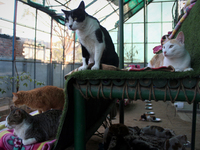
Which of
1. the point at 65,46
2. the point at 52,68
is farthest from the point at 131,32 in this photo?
the point at 52,68

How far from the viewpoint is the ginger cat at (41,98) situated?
1.51 meters

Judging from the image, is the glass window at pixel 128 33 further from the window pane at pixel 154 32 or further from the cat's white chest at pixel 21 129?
the cat's white chest at pixel 21 129

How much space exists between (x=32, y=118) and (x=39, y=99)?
0.41 m

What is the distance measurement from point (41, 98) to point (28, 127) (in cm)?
50

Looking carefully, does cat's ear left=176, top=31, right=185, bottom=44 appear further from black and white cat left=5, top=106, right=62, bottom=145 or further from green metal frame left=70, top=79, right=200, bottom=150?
black and white cat left=5, top=106, right=62, bottom=145

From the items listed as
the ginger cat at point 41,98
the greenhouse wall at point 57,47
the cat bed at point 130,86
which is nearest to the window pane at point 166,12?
the greenhouse wall at point 57,47

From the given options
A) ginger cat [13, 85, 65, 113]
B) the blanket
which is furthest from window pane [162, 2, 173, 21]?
the blanket

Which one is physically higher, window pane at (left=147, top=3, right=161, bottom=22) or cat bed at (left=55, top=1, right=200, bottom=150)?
→ window pane at (left=147, top=3, right=161, bottom=22)

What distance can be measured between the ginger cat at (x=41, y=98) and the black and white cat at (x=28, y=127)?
0.36 metres

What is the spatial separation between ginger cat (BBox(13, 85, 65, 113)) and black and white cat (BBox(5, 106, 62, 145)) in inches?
14.2

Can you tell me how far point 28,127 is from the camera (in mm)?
1073

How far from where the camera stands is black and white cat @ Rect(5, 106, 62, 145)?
3.40 feet

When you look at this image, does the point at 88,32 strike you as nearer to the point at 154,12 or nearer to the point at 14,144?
the point at 14,144

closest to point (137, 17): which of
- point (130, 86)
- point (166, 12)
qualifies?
point (166, 12)
